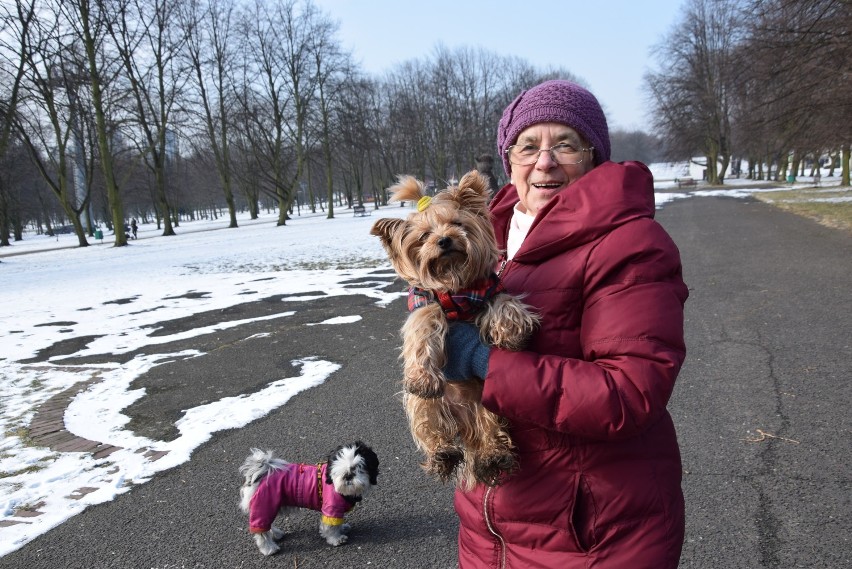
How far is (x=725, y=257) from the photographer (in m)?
12.4

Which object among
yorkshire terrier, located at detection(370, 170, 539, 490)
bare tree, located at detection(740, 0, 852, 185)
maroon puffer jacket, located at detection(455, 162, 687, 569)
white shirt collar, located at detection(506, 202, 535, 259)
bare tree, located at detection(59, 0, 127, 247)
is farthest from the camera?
bare tree, located at detection(59, 0, 127, 247)

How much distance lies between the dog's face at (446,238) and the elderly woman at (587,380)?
0.11m

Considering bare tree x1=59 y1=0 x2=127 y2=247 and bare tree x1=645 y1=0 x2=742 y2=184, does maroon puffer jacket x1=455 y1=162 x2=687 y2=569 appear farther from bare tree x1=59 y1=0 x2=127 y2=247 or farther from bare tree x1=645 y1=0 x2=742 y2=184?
bare tree x1=645 y1=0 x2=742 y2=184

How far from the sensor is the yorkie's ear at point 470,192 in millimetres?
1810

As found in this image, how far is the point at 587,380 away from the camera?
1.29 metres

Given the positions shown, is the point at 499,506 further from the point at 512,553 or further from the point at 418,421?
the point at 418,421

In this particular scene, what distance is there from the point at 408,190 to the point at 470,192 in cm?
21

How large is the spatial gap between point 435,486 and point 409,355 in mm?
2532

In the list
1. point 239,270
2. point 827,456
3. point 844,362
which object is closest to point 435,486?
point 827,456

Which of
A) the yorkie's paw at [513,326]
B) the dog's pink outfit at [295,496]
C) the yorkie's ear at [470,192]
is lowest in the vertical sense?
the dog's pink outfit at [295,496]

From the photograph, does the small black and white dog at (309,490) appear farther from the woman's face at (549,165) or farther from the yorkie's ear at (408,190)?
the woman's face at (549,165)

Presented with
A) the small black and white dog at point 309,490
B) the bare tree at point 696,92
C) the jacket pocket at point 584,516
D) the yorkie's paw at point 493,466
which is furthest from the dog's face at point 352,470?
the bare tree at point 696,92

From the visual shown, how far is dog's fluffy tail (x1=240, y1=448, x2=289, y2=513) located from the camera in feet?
11.0

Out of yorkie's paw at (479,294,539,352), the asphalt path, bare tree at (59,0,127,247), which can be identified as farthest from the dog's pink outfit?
bare tree at (59,0,127,247)
